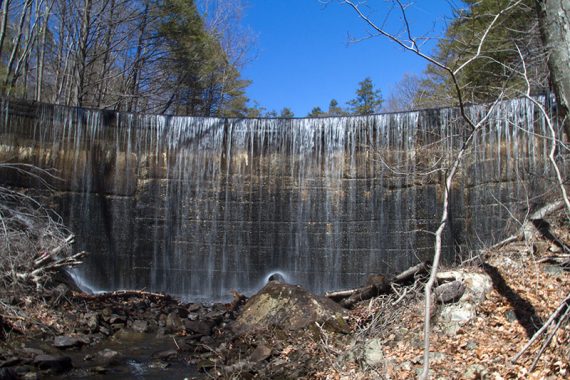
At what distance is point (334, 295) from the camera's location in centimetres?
981

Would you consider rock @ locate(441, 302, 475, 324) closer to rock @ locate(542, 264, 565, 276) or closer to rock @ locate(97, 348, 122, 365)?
rock @ locate(542, 264, 565, 276)

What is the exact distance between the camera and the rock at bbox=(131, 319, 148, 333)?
982 cm

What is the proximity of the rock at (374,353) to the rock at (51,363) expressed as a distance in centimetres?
387

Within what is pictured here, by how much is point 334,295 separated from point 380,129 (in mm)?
5245

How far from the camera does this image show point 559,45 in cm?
369

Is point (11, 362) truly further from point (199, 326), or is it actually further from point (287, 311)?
point (287, 311)

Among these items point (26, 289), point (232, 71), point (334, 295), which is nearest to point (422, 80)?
point (232, 71)

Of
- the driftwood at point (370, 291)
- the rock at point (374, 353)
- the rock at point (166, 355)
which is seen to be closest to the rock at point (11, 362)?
the rock at point (166, 355)

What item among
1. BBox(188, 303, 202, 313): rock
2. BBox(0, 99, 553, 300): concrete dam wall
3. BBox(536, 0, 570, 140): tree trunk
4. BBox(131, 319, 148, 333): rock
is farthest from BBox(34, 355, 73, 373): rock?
BBox(536, 0, 570, 140): tree trunk

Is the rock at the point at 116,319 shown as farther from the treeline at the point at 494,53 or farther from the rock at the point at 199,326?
the treeline at the point at 494,53

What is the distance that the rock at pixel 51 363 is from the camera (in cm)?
715

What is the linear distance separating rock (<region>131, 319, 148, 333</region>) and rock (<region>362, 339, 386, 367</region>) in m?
4.82

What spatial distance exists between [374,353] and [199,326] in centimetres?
426

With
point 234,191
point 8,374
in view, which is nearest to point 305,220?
point 234,191
